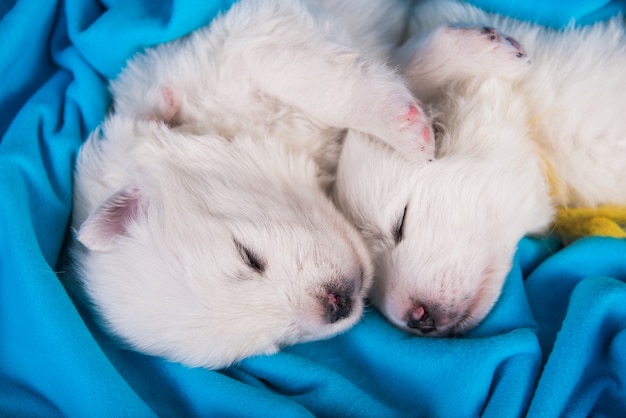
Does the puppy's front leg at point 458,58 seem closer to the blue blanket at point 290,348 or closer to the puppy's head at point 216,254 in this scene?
the blue blanket at point 290,348

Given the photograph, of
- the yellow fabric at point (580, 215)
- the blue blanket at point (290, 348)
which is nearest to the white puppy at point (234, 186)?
the blue blanket at point (290, 348)

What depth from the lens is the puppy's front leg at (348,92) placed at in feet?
5.85

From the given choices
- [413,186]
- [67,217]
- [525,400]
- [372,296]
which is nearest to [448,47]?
[413,186]

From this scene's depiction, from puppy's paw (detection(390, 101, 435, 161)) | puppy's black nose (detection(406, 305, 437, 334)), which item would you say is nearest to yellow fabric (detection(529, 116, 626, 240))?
puppy's paw (detection(390, 101, 435, 161))

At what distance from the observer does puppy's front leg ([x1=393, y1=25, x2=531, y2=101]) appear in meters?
1.95

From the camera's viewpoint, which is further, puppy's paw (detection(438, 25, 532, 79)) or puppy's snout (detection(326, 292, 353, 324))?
puppy's paw (detection(438, 25, 532, 79))

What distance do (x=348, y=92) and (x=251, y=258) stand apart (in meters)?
0.62

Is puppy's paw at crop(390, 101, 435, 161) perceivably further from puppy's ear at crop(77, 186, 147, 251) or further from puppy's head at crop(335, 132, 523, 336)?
puppy's ear at crop(77, 186, 147, 251)

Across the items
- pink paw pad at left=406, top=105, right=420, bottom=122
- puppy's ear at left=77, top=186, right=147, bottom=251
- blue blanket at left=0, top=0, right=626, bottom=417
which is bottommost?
blue blanket at left=0, top=0, right=626, bottom=417

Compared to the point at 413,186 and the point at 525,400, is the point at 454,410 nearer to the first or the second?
the point at 525,400

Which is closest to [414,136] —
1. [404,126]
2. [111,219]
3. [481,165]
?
[404,126]

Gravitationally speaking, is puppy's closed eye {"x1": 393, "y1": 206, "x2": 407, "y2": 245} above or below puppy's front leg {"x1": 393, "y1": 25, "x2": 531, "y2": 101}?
below

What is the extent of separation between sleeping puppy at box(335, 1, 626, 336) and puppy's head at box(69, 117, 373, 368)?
0.14 m

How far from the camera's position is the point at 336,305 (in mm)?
1673
